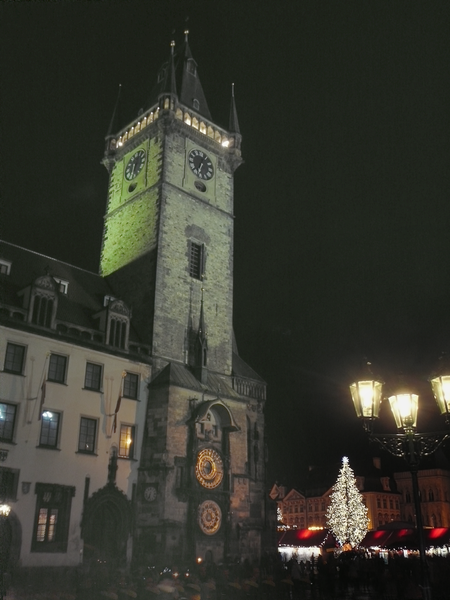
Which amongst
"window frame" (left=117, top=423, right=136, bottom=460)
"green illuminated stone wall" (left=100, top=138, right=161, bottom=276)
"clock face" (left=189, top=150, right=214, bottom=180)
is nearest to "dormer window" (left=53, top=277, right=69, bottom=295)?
"green illuminated stone wall" (left=100, top=138, right=161, bottom=276)

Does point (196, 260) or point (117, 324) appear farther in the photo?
point (196, 260)

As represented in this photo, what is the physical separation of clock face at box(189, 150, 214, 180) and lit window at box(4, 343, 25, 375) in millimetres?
19108

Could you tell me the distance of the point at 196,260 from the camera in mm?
39625

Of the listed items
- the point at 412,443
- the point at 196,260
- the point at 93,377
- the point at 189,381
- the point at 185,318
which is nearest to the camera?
the point at 412,443

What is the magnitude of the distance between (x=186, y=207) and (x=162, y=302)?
7.59 metres

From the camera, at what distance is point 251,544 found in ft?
109

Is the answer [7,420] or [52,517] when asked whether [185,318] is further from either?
[52,517]

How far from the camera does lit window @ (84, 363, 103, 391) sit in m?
30.8

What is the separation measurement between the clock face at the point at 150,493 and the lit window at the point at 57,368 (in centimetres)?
723

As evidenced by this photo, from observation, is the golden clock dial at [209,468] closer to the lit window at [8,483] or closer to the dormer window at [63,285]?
the lit window at [8,483]

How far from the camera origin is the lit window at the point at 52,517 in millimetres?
26688

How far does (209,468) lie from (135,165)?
73.2 ft

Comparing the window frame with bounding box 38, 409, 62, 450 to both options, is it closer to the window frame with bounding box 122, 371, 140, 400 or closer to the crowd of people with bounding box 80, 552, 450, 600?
the window frame with bounding box 122, 371, 140, 400

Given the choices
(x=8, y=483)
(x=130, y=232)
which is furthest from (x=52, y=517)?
(x=130, y=232)
